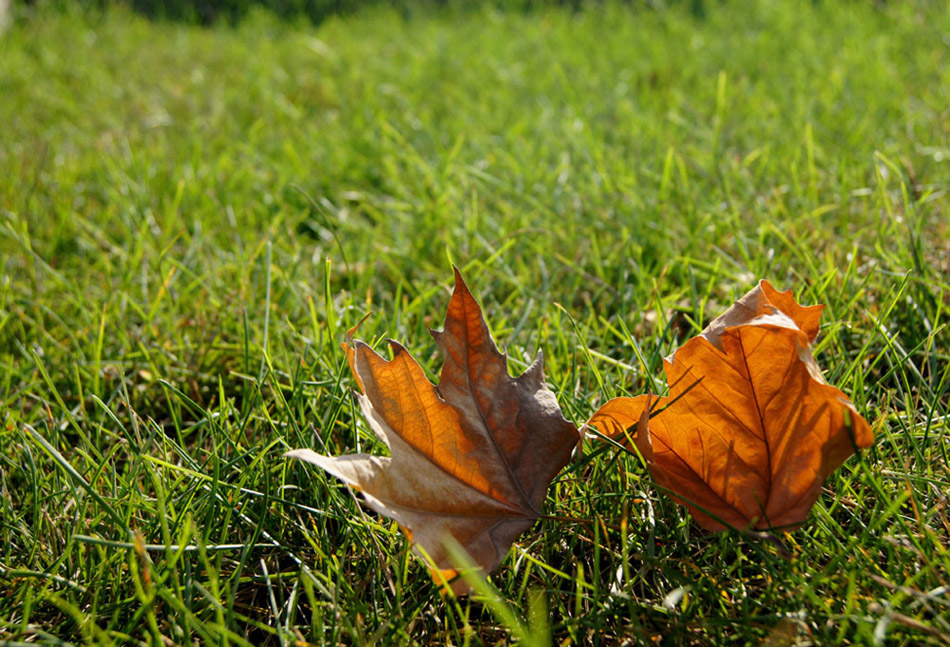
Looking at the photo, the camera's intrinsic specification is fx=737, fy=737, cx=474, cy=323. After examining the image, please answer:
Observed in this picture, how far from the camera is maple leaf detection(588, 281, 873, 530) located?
94 centimetres

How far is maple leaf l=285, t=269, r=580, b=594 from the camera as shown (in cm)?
96

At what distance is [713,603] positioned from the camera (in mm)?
965

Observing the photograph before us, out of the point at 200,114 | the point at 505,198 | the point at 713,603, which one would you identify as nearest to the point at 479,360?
the point at 713,603

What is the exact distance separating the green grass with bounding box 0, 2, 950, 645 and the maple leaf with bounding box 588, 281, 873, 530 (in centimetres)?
7

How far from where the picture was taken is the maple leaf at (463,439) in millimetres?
964

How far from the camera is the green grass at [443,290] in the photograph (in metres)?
0.99

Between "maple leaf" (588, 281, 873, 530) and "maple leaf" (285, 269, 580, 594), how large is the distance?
11 centimetres

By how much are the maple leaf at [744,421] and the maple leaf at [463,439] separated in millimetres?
108

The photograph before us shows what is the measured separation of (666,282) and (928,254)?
1.85 ft

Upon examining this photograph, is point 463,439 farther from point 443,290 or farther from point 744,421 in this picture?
point 443,290

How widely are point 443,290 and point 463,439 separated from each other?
2.66 ft

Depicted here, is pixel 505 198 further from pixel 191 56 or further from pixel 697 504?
pixel 191 56

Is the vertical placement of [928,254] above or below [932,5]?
below

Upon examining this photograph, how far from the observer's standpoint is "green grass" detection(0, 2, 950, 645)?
99cm
